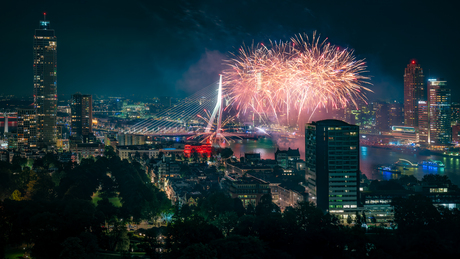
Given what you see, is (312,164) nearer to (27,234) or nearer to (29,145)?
(27,234)

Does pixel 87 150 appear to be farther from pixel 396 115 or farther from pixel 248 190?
pixel 396 115

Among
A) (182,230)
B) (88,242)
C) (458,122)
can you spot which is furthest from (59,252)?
(458,122)

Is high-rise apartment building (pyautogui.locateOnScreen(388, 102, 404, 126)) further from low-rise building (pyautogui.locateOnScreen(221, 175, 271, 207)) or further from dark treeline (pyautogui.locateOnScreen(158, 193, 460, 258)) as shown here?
dark treeline (pyautogui.locateOnScreen(158, 193, 460, 258))

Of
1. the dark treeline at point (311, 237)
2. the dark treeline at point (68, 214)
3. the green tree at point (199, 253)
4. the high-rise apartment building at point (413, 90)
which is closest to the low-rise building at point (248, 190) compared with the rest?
the dark treeline at point (68, 214)

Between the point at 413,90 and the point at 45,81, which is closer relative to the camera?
the point at 45,81

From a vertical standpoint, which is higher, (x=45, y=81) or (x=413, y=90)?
(x=413, y=90)

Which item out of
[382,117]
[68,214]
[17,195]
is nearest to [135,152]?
[17,195]
